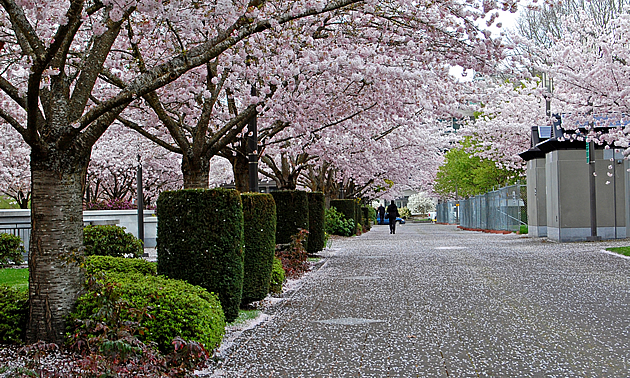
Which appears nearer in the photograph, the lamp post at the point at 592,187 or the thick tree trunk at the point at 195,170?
the thick tree trunk at the point at 195,170

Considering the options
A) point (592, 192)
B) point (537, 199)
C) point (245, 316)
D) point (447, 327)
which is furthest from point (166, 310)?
point (537, 199)

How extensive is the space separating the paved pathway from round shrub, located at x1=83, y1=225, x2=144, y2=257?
4.00 m

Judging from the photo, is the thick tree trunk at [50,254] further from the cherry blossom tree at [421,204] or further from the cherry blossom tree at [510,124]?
the cherry blossom tree at [421,204]

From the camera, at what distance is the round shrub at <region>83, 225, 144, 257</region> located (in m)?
14.1

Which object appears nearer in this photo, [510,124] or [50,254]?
[50,254]

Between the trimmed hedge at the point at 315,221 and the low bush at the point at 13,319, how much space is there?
37.0ft

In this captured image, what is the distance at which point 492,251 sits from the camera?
Answer: 19.6 meters

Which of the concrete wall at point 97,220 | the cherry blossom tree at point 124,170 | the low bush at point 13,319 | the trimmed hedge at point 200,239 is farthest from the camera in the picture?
the cherry blossom tree at point 124,170

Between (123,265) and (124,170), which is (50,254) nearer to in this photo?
(123,265)

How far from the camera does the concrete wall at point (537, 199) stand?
26844 mm

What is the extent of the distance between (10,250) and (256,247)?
383 inches

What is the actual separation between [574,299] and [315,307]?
3.60 meters

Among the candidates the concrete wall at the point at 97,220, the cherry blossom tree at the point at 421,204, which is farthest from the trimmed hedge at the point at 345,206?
the cherry blossom tree at the point at 421,204

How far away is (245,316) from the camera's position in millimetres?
8312
